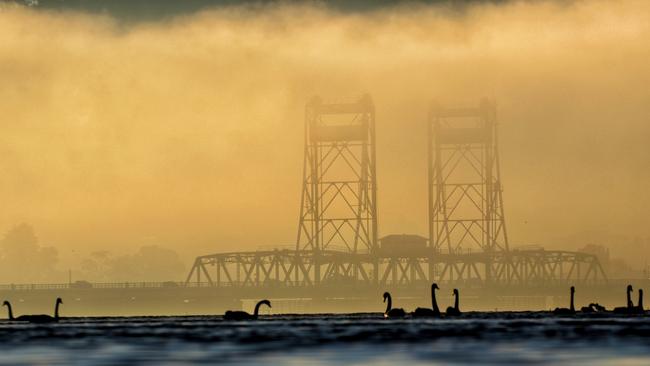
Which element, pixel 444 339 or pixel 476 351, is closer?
pixel 476 351

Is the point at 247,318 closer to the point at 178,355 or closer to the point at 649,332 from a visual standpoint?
the point at 649,332

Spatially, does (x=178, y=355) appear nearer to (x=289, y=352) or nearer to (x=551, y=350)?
(x=289, y=352)

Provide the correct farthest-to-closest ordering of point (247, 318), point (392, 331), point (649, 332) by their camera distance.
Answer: point (247, 318)
point (392, 331)
point (649, 332)

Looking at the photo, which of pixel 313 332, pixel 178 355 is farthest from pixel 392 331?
pixel 178 355

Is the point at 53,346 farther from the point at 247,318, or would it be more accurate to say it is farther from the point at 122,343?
the point at 247,318

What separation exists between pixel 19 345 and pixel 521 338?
24.4 meters

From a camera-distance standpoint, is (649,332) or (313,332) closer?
(649,332)

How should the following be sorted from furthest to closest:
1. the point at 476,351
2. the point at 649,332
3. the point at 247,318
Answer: the point at 247,318 → the point at 649,332 → the point at 476,351

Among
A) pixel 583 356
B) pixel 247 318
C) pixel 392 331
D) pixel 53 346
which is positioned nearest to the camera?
pixel 583 356

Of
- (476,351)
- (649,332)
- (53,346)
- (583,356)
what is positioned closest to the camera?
(583,356)

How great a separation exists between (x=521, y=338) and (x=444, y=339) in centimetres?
378

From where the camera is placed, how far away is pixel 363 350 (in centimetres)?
6662

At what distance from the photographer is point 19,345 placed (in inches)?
3036

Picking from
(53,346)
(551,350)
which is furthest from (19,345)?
(551,350)
